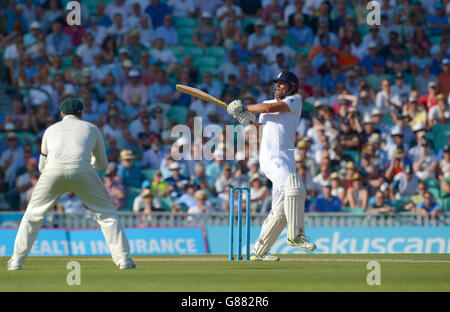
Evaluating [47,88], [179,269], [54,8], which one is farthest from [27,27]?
[179,269]

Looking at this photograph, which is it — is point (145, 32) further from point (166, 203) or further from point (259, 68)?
point (166, 203)

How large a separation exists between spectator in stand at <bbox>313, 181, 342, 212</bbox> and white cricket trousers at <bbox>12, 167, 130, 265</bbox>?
28.3 feet

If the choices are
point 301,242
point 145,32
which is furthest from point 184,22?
point 301,242

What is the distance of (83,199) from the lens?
10.5 metres

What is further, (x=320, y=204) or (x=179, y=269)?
(x=320, y=204)

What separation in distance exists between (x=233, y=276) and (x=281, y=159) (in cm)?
236

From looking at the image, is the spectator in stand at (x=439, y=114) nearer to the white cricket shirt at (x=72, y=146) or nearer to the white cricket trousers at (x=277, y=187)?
the white cricket trousers at (x=277, y=187)

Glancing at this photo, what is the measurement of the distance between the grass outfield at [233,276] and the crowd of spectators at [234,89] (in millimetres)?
6345

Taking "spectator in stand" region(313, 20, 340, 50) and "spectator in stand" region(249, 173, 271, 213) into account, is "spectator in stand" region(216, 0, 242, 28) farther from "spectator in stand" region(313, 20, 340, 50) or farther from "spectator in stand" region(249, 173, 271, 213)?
"spectator in stand" region(249, 173, 271, 213)

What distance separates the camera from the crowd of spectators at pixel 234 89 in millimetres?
19297

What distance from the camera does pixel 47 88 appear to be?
869 inches

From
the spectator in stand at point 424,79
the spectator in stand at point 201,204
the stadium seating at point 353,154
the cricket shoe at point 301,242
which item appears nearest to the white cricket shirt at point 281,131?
the cricket shoe at point 301,242
